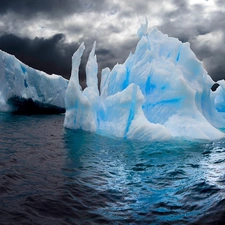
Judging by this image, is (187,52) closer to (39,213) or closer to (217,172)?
(217,172)

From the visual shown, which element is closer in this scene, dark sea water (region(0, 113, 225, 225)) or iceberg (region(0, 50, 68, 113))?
dark sea water (region(0, 113, 225, 225))

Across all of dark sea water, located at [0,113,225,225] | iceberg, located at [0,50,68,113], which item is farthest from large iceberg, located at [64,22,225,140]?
iceberg, located at [0,50,68,113]

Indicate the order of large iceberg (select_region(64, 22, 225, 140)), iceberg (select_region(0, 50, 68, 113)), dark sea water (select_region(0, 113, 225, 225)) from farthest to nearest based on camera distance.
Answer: iceberg (select_region(0, 50, 68, 113))
large iceberg (select_region(64, 22, 225, 140))
dark sea water (select_region(0, 113, 225, 225))

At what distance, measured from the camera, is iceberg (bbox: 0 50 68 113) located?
89.8 feet

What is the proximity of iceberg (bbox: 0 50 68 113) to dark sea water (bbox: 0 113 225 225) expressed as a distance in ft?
63.5

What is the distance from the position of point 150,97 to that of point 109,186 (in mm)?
11057

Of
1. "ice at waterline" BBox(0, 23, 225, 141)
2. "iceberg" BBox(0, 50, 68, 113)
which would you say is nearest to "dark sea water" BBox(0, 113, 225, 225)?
"ice at waterline" BBox(0, 23, 225, 141)

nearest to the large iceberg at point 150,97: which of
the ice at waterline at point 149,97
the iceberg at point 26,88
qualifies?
the ice at waterline at point 149,97

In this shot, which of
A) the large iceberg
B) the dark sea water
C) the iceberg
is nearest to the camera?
the dark sea water

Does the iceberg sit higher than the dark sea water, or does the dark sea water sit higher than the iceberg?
the iceberg

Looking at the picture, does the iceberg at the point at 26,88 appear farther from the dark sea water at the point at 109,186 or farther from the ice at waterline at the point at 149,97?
the dark sea water at the point at 109,186

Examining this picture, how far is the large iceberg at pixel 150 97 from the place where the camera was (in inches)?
530

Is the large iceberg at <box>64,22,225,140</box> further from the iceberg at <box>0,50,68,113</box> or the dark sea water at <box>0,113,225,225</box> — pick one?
the iceberg at <box>0,50,68,113</box>

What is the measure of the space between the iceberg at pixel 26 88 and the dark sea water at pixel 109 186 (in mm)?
19342
